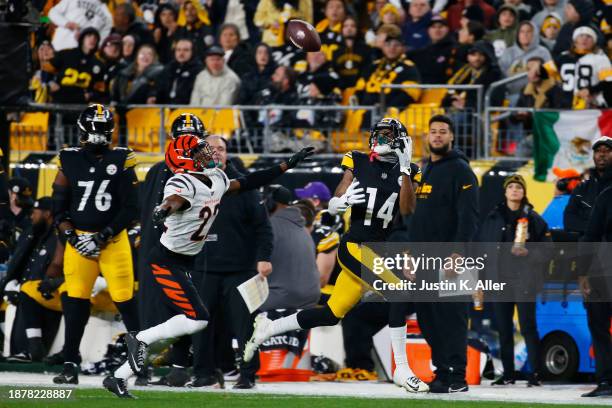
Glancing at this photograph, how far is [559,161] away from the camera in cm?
1484

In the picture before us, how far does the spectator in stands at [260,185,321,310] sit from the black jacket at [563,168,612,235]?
2277 millimetres

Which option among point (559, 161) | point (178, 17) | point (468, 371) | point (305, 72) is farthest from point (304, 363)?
point (178, 17)

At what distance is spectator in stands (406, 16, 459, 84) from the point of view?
16719mm

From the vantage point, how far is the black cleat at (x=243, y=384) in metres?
11.2

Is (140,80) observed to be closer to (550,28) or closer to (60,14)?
(60,14)

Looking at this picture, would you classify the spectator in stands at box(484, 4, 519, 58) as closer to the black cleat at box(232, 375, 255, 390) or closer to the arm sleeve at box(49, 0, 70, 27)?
the arm sleeve at box(49, 0, 70, 27)

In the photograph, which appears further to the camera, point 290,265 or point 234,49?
point 234,49

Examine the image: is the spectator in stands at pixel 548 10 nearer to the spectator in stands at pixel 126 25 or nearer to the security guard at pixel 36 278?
the spectator in stands at pixel 126 25

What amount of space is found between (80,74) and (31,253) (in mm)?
4419

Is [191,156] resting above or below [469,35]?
below

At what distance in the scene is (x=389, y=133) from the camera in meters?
10.5

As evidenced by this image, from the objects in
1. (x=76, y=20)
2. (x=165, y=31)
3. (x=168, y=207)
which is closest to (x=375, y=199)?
(x=168, y=207)

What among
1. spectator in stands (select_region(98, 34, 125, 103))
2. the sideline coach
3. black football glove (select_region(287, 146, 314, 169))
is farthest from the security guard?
spectator in stands (select_region(98, 34, 125, 103))

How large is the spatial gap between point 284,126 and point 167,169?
5.21 metres
